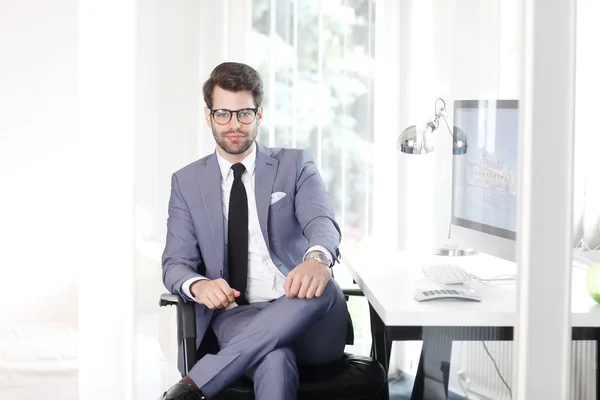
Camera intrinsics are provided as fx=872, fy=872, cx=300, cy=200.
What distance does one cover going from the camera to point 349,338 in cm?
228

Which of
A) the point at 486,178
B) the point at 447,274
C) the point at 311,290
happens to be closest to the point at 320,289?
the point at 311,290

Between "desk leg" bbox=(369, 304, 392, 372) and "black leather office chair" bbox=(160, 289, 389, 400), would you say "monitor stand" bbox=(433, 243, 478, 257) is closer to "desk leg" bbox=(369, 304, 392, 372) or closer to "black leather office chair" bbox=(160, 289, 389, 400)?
"desk leg" bbox=(369, 304, 392, 372)

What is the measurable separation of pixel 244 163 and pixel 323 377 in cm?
65

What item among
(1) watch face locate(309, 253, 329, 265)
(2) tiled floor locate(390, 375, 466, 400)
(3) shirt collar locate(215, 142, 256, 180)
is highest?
(3) shirt collar locate(215, 142, 256, 180)

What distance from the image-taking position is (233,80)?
231 cm

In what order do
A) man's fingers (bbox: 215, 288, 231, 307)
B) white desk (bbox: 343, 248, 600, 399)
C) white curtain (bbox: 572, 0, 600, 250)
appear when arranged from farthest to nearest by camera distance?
1. man's fingers (bbox: 215, 288, 231, 307)
2. white desk (bbox: 343, 248, 600, 399)
3. white curtain (bbox: 572, 0, 600, 250)

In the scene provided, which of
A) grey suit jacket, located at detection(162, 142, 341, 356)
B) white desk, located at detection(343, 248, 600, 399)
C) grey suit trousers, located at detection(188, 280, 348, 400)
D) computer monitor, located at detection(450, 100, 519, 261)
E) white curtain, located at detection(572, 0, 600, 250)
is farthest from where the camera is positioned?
grey suit jacket, located at detection(162, 142, 341, 356)

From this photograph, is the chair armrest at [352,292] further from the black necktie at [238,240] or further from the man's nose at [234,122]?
the man's nose at [234,122]

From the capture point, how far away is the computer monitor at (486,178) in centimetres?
188

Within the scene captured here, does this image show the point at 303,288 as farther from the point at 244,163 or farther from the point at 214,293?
the point at 244,163

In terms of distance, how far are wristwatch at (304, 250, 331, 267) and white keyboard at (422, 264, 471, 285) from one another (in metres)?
0.25

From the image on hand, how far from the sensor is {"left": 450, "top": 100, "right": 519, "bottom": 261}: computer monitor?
1.88 metres

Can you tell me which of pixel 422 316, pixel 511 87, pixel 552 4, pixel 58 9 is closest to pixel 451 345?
pixel 422 316

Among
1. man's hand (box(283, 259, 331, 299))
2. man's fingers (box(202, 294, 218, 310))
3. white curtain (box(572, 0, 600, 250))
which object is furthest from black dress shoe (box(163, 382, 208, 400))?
white curtain (box(572, 0, 600, 250))
